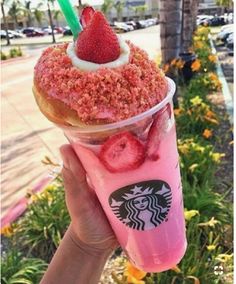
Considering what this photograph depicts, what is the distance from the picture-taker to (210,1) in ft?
144

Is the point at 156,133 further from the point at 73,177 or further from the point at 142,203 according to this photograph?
the point at 73,177

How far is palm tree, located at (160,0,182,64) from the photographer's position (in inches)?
210

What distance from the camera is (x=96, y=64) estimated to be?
115 centimetres

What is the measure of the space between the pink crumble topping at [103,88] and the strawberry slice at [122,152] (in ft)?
0.20

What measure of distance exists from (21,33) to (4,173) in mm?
44816

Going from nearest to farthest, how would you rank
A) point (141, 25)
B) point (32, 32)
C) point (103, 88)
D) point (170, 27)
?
point (103, 88) → point (170, 27) → point (32, 32) → point (141, 25)

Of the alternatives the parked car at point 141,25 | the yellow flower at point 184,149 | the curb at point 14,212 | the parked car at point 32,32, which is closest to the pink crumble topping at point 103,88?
the yellow flower at point 184,149

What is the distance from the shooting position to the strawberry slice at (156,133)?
119cm

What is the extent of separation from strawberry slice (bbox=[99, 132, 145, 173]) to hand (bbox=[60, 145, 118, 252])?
0.62ft

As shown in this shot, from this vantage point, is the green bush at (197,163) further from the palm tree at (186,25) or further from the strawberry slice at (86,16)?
the palm tree at (186,25)

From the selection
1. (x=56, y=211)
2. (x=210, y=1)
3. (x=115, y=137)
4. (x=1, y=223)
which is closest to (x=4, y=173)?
(x=1, y=223)

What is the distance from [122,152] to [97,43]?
279mm

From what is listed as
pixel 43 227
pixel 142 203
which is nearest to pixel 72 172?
pixel 142 203

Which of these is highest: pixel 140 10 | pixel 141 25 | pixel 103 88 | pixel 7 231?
pixel 103 88
